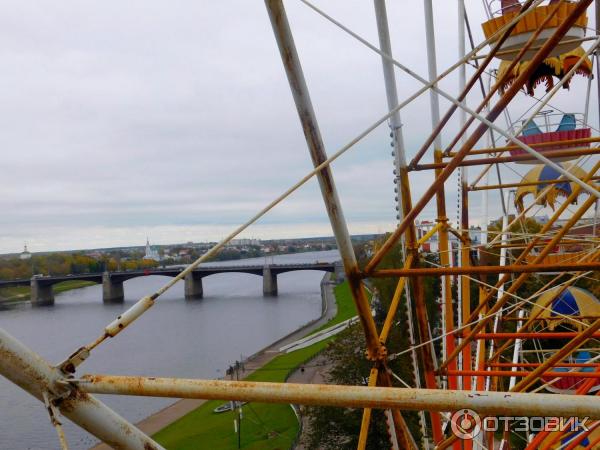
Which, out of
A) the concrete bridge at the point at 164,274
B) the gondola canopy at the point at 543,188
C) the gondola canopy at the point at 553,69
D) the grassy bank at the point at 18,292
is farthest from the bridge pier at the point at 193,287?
the gondola canopy at the point at 553,69

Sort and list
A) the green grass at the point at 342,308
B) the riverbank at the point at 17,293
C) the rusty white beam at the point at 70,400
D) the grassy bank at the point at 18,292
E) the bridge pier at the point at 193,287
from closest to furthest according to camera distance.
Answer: the rusty white beam at the point at 70,400 < the green grass at the point at 342,308 < the bridge pier at the point at 193,287 < the riverbank at the point at 17,293 < the grassy bank at the point at 18,292

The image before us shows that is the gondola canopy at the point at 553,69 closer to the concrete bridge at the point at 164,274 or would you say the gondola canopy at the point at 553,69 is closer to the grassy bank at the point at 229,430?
the grassy bank at the point at 229,430

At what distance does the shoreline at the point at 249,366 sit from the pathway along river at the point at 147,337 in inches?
31.2

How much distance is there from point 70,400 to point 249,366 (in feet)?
81.2

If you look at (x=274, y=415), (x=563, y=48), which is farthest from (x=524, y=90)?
(x=274, y=415)

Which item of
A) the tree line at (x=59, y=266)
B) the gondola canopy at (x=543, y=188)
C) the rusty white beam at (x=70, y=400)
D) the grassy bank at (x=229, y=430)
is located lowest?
the grassy bank at (x=229, y=430)

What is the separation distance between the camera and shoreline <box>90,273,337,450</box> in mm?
19922

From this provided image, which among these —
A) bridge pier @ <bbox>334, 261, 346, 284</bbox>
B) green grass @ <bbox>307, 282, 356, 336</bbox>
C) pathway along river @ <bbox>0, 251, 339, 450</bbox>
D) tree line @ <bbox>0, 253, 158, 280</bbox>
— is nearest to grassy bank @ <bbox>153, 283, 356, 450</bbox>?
pathway along river @ <bbox>0, 251, 339, 450</bbox>

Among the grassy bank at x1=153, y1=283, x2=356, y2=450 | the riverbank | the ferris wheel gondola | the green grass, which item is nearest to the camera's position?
the ferris wheel gondola

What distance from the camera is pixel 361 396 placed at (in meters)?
1.99

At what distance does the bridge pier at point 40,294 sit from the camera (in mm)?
56625

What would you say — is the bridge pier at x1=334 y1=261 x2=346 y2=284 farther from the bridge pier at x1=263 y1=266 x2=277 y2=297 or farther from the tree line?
the tree line

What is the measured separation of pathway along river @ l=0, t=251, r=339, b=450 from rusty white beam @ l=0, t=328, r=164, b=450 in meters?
15.5

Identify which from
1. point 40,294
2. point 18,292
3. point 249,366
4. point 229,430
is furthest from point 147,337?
point 18,292
